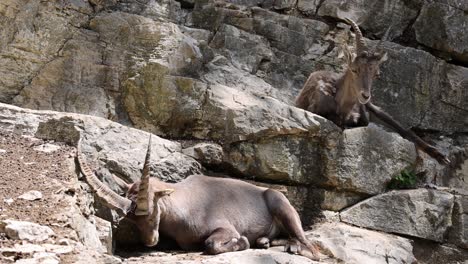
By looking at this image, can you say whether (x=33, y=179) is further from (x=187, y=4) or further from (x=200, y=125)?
(x=187, y=4)

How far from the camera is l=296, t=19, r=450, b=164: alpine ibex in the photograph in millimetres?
10383

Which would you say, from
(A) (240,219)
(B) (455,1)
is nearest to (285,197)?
(A) (240,219)

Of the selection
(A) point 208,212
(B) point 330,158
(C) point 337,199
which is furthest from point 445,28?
(A) point 208,212

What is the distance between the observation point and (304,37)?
12.5 m

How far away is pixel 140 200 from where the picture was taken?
685cm

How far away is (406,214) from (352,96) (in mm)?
2439

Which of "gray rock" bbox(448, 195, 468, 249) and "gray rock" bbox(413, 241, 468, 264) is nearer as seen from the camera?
"gray rock" bbox(413, 241, 468, 264)

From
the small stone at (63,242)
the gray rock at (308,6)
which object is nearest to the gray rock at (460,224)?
the gray rock at (308,6)

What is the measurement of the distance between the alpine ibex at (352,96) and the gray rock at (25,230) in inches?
242

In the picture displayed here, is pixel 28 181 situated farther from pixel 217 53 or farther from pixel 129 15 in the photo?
pixel 217 53

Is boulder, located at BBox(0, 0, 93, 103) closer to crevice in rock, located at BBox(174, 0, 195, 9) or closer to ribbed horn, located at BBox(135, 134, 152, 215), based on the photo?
crevice in rock, located at BBox(174, 0, 195, 9)

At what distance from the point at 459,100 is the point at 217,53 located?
17.4ft

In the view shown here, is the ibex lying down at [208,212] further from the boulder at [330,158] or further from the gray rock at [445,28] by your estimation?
the gray rock at [445,28]

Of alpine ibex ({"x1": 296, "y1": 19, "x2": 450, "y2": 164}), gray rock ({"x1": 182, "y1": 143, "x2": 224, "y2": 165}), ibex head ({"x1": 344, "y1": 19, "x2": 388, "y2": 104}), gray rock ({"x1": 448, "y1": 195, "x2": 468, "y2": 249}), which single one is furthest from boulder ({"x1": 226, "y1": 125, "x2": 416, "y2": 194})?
gray rock ({"x1": 448, "y1": 195, "x2": 468, "y2": 249})
